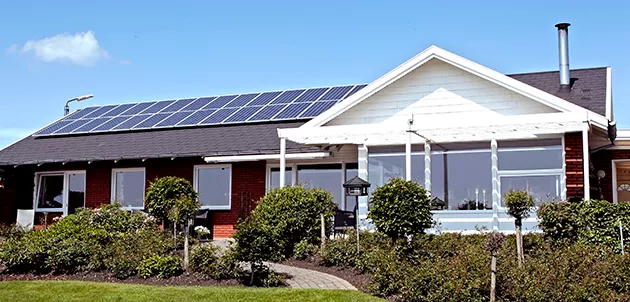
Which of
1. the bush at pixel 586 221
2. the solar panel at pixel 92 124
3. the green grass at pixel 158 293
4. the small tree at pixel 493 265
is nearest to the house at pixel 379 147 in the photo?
the solar panel at pixel 92 124

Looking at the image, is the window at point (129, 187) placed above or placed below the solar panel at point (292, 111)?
below

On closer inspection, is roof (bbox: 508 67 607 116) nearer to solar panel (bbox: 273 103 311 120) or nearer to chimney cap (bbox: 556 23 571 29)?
chimney cap (bbox: 556 23 571 29)

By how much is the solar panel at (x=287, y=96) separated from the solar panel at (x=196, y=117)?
230cm

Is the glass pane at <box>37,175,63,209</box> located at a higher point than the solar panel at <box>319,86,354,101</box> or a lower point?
lower

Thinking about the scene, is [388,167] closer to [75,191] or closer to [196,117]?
[196,117]

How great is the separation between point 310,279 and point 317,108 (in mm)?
10020

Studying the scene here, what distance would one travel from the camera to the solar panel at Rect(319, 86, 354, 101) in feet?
73.6

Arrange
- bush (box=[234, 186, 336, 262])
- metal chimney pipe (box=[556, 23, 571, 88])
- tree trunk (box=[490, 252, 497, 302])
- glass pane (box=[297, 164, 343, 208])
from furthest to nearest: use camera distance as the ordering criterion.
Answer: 1. glass pane (box=[297, 164, 343, 208])
2. metal chimney pipe (box=[556, 23, 571, 88])
3. bush (box=[234, 186, 336, 262])
4. tree trunk (box=[490, 252, 497, 302])

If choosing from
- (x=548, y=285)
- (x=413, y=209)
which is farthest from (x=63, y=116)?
(x=548, y=285)

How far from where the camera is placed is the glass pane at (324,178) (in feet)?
64.7

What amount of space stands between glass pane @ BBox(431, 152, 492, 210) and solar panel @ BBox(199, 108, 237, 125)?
333 inches

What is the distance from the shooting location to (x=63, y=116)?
93.9 ft

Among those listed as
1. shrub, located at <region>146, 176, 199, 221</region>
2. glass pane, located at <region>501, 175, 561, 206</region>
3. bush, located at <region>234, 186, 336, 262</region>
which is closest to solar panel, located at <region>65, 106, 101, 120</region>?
shrub, located at <region>146, 176, 199, 221</region>

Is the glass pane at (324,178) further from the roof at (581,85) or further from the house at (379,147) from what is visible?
the roof at (581,85)
